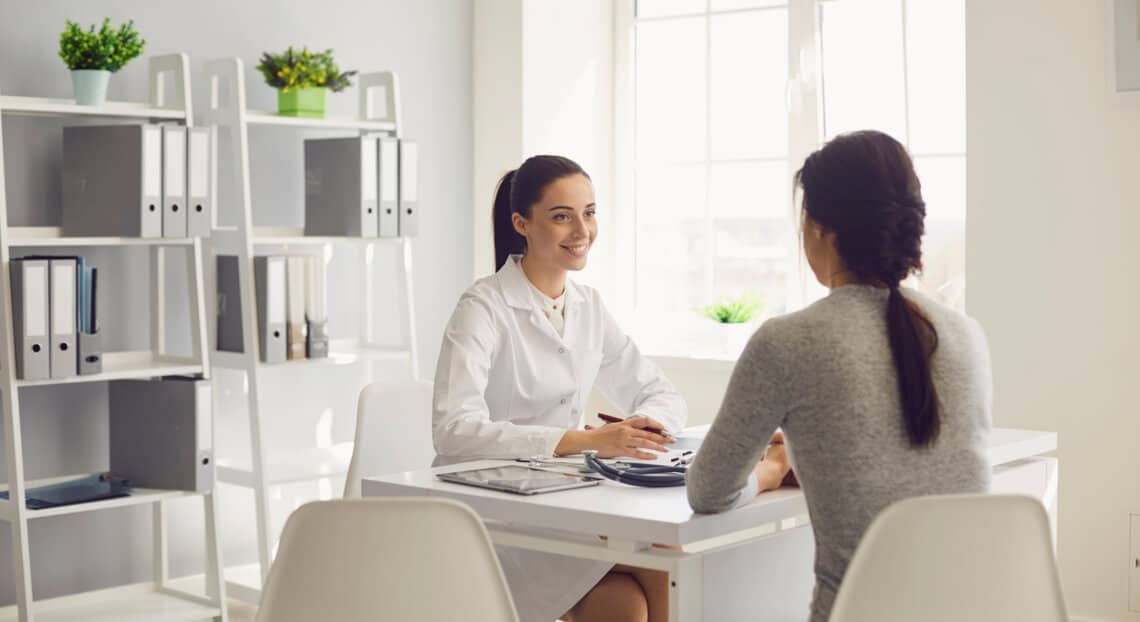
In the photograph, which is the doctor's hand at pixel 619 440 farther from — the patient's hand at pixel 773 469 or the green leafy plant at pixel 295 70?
the green leafy plant at pixel 295 70

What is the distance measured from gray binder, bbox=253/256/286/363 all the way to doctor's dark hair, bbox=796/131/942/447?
2399 millimetres

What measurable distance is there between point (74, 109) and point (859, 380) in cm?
251

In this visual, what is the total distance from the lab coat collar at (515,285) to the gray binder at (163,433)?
3.89 ft

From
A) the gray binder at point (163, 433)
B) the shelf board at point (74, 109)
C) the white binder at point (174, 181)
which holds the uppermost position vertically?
the shelf board at point (74, 109)

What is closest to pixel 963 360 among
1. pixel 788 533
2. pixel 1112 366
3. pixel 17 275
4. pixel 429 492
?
pixel 788 533

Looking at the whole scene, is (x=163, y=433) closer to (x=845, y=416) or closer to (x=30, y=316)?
(x=30, y=316)

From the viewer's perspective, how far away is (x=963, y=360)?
1.74 metres

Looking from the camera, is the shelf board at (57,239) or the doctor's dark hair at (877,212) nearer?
the doctor's dark hair at (877,212)

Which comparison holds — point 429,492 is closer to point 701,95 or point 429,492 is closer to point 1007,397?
point 1007,397

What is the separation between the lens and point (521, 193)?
2842 millimetres

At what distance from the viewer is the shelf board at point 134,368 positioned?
3439mm

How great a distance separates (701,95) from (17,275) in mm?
2586

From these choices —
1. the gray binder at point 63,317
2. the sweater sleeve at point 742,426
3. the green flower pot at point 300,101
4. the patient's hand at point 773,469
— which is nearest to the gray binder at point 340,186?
the green flower pot at point 300,101

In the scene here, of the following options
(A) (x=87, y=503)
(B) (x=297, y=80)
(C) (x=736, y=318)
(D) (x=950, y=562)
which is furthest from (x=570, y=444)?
(C) (x=736, y=318)
